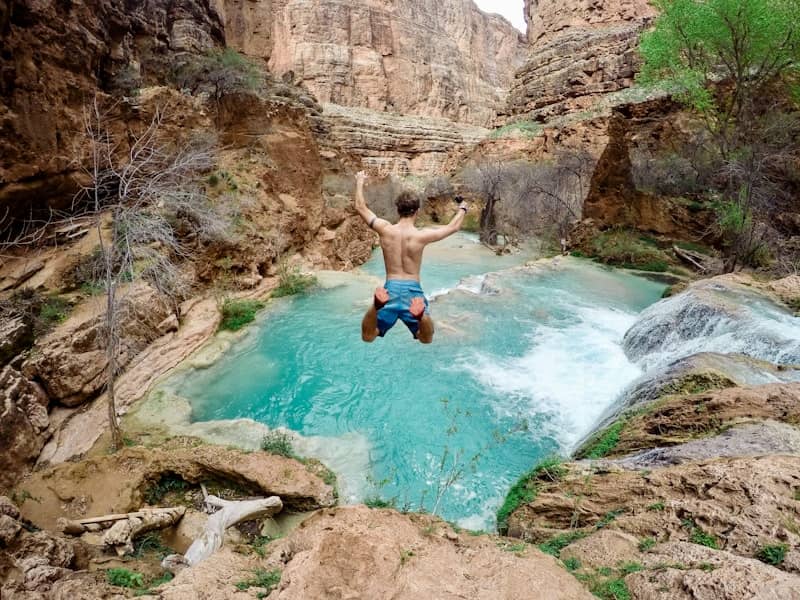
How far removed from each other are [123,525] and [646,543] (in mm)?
4707

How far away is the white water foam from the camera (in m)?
7.05

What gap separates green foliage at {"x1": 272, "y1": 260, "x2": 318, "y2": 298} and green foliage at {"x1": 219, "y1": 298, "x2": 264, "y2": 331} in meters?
1.83

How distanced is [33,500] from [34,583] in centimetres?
298

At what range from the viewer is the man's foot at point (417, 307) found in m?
3.67

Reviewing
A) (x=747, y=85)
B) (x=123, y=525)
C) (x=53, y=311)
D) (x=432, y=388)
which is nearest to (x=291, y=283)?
(x=53, y=311)

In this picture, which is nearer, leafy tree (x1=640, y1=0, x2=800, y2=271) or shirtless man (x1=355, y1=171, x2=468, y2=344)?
shirtless man (x1=355, y1=171, x2=468, y2=344)

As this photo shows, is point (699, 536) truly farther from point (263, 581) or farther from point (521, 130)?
point (521, 130)

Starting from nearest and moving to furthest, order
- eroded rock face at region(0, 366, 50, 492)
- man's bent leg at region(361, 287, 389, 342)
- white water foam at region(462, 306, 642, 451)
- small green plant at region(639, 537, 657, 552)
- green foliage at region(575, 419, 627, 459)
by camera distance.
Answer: small green plant at region(639, 537, 657, 552), man's bent leg at region(361, 287, 389, 342), green foliage at region(575, 419, 627, 459), eroded rock face at region(0, 366, 50, 492), white water foam at region(462, 306, 642, 451)

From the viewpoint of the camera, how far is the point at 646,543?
100 inches

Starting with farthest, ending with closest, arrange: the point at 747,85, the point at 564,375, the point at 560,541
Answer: the point at 747,85
the point at 564,375
the point at 560,541

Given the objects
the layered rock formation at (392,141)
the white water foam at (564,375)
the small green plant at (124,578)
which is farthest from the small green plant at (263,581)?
the layered rock formation at (392,141)

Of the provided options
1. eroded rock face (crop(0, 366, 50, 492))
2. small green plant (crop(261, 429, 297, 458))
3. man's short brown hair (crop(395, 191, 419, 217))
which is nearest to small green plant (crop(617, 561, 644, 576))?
man's short brown hair (crop(395, 191, 419, 217))

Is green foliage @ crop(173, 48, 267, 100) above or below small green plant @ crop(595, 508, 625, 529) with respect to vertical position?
above

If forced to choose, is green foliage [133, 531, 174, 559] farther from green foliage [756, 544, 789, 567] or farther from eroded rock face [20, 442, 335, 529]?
green foliage [756, 544, 789, 567]
